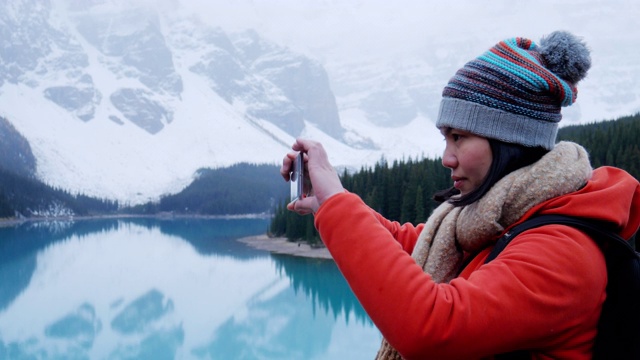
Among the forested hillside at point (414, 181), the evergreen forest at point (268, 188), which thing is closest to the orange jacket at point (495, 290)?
the forested hillside at point (414, 181)

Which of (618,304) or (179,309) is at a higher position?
(618,304)

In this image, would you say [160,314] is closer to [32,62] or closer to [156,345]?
[156,345]

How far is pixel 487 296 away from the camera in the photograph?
4.00 feet

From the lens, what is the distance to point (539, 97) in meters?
1.50

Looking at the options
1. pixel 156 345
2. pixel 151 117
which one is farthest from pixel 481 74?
pixel 151 117

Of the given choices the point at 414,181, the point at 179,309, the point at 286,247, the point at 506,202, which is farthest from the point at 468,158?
the point at 286,247

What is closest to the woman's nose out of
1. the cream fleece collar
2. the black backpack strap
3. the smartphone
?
A: the cream fleece collar

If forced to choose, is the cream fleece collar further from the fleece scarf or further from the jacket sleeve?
the jacket sleeve

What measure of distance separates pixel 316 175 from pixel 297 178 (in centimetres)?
14

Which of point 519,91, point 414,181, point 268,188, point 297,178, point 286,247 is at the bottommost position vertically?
point 286,247

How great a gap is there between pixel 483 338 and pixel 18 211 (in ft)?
340

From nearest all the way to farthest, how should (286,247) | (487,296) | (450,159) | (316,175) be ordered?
(487,296), (316,175), (450,159), (286,247)

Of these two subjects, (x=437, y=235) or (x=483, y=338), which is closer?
(x=483, y=338)

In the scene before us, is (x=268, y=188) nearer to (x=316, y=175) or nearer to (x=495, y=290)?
(x=316, y=175)
